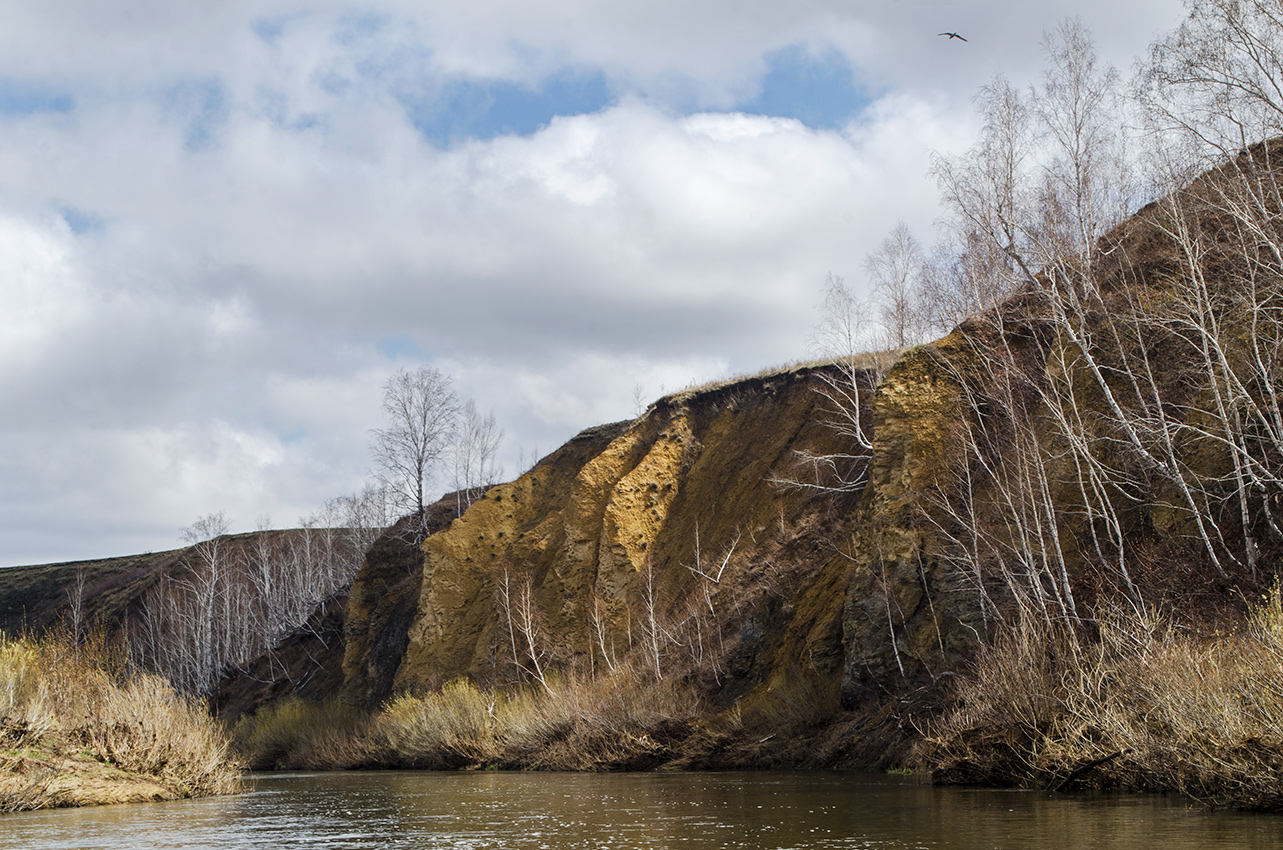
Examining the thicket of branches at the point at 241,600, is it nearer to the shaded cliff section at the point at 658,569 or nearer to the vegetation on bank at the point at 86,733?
the shaded cliff section at the point at 658,569

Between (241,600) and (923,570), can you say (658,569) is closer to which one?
(923,570)

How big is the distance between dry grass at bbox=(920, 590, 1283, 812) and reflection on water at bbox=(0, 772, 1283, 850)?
59 centimetres

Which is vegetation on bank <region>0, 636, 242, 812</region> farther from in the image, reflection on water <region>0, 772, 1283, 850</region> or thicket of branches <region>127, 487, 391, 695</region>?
thicket of branches <region>127, 487, 391, 695</region>

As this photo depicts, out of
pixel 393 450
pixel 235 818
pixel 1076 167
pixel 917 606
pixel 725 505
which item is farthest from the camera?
pixel 393 450

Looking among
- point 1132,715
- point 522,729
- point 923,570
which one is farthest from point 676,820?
point 522,729

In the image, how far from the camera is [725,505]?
4388 cm

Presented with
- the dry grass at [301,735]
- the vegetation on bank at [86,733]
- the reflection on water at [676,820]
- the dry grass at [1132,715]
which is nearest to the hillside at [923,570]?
the dry grass at [1132,715]

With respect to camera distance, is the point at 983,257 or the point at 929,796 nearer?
the point at 929,796

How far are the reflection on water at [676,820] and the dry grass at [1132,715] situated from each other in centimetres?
59

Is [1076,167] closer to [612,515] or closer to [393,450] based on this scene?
[612,515]

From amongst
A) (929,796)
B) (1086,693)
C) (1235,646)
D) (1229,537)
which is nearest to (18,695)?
(929,796)

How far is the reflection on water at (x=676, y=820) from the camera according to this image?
11.9 metres

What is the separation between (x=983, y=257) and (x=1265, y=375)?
380 inches

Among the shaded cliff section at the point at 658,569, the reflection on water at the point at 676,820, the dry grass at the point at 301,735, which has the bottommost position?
the dry grass at the point at 301,735
